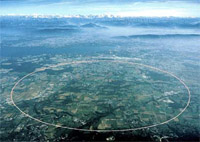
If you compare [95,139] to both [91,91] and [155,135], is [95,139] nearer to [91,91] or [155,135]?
[155,135]

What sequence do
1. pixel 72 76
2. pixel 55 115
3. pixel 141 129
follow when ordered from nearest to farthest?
pixel 141 129 < pixel 55 115 < pixel 72 76

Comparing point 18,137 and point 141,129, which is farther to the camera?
point 141,129

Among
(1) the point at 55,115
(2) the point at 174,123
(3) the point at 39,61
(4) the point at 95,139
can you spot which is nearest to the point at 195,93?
(2) the point at 174,123

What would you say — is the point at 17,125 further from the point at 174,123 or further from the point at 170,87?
the point at 170,87

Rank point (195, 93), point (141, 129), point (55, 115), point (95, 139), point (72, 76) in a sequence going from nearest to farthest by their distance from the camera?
point (95, 139) < point (141, 129) < point (55, 115) < point (195, 93) < point (72, 76)

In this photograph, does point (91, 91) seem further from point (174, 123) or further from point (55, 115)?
point (174, 123)

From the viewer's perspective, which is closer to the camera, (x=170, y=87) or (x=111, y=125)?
(x=111, y=125)

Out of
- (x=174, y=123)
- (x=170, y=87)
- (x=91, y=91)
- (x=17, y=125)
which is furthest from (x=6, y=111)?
(x=170, y=87)

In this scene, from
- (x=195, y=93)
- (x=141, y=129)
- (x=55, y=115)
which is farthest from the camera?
(x=195, y=93)

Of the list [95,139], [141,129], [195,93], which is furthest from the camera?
[195,93]
